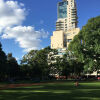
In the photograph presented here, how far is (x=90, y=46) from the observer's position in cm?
4531

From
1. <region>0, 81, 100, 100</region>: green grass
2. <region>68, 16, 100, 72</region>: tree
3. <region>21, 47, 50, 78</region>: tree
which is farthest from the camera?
<region>21, 47, 50, 78</region>: tree

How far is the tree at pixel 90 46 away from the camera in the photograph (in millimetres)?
43969

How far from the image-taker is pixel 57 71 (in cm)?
8056

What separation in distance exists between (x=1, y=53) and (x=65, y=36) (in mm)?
130508

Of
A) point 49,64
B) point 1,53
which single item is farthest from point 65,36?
point 1,53

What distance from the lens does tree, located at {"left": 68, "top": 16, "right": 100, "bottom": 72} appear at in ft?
144

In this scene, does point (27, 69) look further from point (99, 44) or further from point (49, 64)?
point (99, 44)

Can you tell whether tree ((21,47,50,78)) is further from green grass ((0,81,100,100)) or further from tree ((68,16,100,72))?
green grass ((0,81,100,100))

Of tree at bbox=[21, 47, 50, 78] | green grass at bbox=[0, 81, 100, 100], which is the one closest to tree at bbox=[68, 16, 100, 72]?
green grass at bbox=[0, 81, 100, 100]
